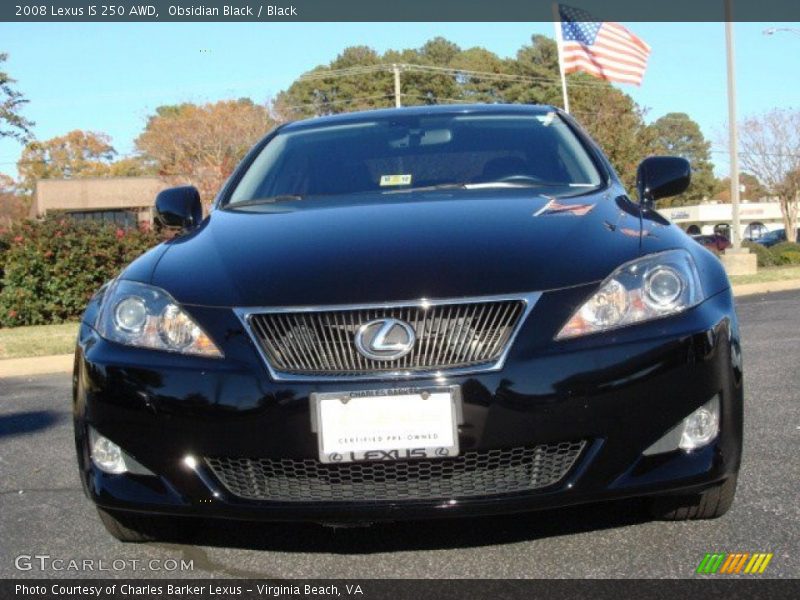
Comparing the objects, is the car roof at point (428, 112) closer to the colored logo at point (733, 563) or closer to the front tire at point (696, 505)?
the front tire at point (696, 505)

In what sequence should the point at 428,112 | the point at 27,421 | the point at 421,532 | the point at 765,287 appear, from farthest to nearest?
the point at 765,287 → the point at 27,421 → the point at 428,112 → the point at 421,532

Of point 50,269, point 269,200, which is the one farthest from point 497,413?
point 50,269

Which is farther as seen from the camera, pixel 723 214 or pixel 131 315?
pixel 723 214

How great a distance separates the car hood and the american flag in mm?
18144

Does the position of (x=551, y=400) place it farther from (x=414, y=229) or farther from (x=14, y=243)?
(x=14, y=243)

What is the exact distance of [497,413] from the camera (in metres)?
2.82

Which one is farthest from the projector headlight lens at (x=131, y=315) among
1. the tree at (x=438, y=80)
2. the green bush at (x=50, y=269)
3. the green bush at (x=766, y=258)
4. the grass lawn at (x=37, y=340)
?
the tree at (x=438, y=80)

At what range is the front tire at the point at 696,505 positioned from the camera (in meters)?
3.28

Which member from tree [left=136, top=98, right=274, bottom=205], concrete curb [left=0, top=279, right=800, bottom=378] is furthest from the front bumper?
tree [left=136, top=98, right=274, bottom=205]

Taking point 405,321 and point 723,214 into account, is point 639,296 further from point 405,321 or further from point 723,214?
point 723,214

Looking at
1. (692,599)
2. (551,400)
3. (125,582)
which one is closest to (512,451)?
(551,400)

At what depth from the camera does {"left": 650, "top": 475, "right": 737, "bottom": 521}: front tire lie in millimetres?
3281

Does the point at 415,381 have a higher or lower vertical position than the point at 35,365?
higher

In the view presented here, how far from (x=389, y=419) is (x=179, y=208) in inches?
78.8
